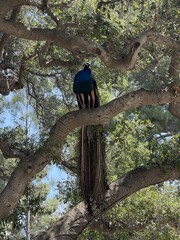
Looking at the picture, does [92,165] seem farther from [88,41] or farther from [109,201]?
[88,41]

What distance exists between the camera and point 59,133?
4.09 metres

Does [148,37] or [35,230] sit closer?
[148,37]

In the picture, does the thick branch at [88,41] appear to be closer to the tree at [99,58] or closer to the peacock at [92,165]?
the tree at [99,58]

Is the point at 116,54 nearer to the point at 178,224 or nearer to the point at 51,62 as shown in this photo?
the point at 51,62

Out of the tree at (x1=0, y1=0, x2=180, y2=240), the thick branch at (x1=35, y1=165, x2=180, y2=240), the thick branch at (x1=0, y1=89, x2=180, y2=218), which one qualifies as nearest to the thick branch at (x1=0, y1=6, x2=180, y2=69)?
the tree at (x1=0, y1=0, x2=180, y2=240)

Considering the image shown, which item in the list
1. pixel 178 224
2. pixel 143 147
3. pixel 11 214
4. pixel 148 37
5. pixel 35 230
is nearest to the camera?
pixel 148 37

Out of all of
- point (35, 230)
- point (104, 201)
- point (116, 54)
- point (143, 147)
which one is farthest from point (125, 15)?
point (35, 230)

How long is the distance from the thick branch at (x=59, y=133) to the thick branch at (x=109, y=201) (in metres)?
0.56

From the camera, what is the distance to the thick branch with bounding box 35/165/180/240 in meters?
4.32

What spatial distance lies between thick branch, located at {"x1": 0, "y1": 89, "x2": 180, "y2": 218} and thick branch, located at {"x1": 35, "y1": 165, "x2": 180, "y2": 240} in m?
0.56

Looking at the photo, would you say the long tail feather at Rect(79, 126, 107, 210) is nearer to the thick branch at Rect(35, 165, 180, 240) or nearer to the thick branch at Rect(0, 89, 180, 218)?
the thick branch at Rect(35, 165, 180, 240)

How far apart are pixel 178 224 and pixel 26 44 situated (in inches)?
117

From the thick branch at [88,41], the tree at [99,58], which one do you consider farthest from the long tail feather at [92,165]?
the thick branch at [88,41]

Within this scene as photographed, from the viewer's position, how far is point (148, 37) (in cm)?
421
